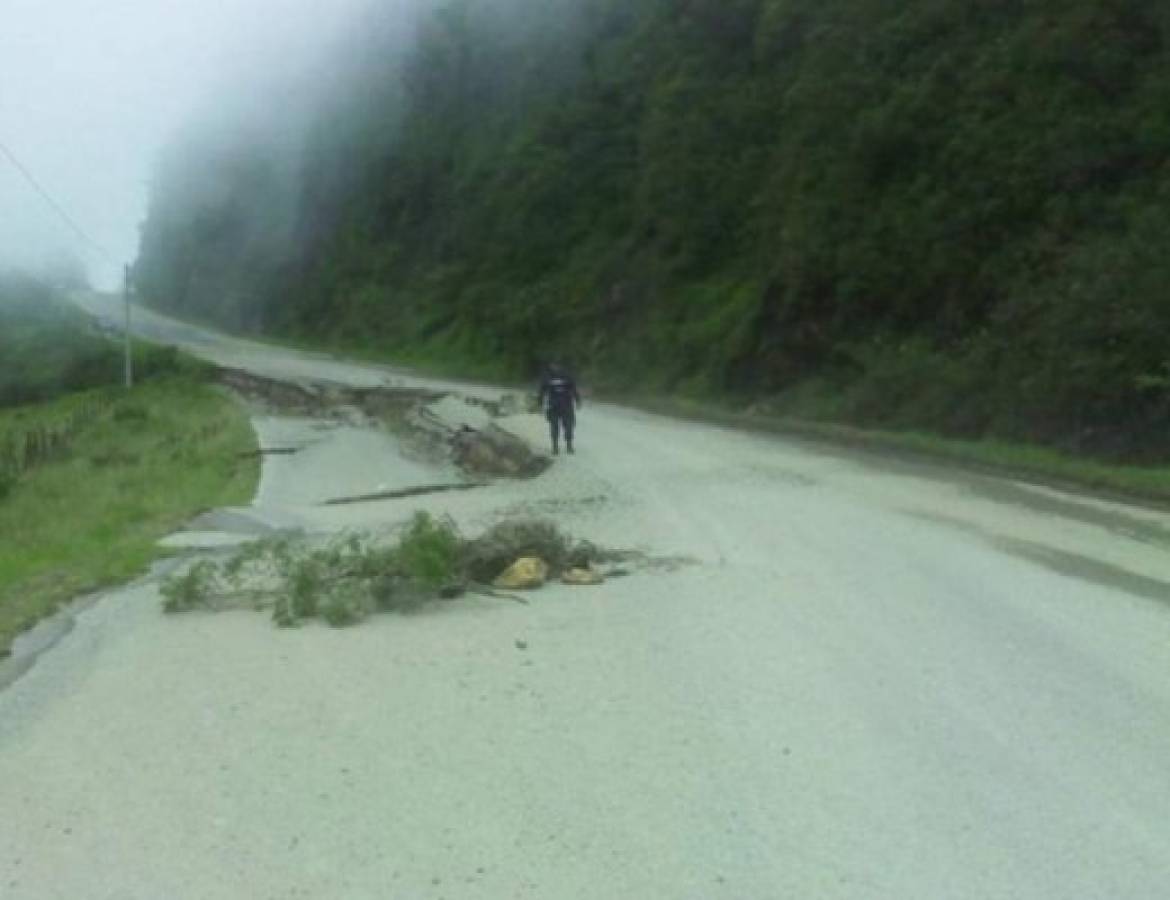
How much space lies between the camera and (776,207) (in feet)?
162

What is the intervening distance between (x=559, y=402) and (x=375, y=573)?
16.4 meters

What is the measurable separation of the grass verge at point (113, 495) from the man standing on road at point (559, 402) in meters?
5.32

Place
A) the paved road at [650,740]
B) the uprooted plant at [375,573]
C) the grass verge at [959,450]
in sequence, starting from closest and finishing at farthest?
the paved road at [650,740]
the uprooted plant at [375,573]
the grass verge at [959,450]

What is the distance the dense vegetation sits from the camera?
32062 mm

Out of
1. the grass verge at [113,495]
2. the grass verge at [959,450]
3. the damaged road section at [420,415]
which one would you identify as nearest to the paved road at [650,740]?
the grass verge at [113,495]

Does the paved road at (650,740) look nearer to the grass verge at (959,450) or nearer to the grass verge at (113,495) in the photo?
the grass verge at (113,495)

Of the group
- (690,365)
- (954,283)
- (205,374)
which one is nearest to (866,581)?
(954,283)

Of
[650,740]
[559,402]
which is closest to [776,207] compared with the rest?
[559,402]

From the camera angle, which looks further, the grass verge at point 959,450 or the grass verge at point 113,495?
the grass verge at point 959,450

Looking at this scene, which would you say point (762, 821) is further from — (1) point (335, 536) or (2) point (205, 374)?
(2) point (205, 374)

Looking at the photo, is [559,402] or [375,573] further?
[559,402]

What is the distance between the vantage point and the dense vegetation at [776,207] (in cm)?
3206

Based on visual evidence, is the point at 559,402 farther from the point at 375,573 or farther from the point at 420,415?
the point at 375,573

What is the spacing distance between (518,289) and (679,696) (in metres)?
63.2
